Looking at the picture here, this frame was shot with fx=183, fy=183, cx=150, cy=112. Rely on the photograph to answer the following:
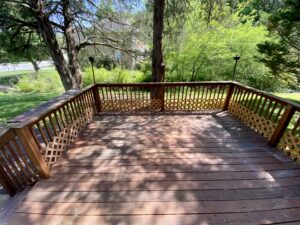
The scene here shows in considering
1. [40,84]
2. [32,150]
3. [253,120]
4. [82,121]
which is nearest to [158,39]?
[82,121]

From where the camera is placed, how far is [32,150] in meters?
2.13

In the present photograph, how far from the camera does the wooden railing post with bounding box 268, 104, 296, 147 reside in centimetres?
271

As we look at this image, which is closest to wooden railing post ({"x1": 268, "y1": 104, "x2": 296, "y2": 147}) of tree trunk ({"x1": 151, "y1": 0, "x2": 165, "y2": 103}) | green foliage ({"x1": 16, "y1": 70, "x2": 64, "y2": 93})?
tree trunk ({"x1": 151, "y1": 0, "x2": 165, "y2": 103})

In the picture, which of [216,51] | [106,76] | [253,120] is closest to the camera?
[253,120]

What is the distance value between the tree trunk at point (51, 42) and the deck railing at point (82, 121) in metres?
1.81

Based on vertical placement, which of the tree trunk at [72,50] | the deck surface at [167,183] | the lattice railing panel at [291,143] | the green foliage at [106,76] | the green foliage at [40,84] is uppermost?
the tree trunk at [72,50]

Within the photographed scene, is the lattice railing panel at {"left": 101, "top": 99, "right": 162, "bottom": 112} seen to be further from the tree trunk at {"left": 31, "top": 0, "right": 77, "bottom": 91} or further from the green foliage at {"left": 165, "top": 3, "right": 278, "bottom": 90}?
the green foliage at {"left": 165, "top": 3, "right": 278, "bottom": 90}

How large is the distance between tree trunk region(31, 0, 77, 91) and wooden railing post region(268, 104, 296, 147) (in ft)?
18.0

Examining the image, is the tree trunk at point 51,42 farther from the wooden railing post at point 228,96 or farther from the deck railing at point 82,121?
the wooden railing post at point 228,96

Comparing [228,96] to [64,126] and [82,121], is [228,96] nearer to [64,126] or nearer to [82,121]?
[82,121]

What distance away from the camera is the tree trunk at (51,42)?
15.5ft

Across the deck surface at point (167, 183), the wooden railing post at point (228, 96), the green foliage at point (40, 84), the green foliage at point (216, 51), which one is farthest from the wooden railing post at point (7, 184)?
the green foliage at point (40, 84)

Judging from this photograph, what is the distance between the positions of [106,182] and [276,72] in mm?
5858

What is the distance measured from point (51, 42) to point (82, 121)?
2.99 metres
